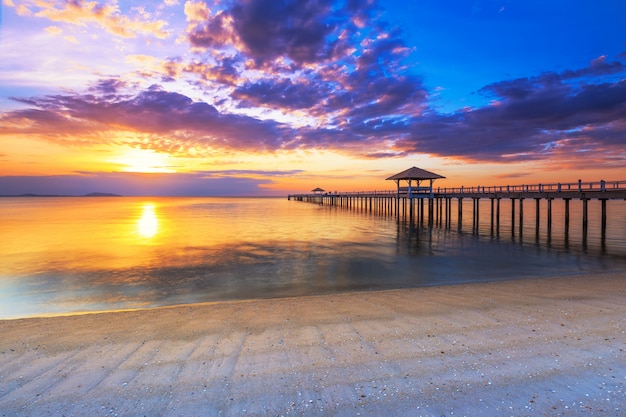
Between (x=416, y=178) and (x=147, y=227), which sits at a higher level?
(x=416, y=178)

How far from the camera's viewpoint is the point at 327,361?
434 centimetres

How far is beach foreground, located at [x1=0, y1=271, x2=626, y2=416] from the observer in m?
3.44

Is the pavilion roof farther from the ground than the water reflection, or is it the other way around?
the pavilion roof

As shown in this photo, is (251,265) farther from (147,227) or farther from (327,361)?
(147,227)

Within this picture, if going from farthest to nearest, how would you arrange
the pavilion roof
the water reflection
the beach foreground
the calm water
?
the pavilion roof < the water reflection < the calm water < the beach foreground

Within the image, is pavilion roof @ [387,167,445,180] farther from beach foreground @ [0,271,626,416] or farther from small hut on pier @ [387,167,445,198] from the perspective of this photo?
beach foreground @ [0,271,626,416]

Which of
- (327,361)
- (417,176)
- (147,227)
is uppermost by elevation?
(417,176)

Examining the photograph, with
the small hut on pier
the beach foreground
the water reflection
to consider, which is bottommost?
the water reflection

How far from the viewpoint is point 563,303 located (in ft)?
22.4

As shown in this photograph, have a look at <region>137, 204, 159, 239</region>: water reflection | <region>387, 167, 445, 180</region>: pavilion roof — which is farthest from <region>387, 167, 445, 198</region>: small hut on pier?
<region>137, 204, 159, 239</region>: water reflection

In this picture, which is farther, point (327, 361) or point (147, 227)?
point (147, 227)

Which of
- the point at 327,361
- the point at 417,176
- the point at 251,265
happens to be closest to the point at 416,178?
the point at 417,176

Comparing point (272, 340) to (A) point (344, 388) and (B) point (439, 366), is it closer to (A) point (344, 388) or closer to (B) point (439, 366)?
(A) point (344, 388)

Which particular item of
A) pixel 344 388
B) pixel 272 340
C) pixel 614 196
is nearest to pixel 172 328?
pixel 272 340
